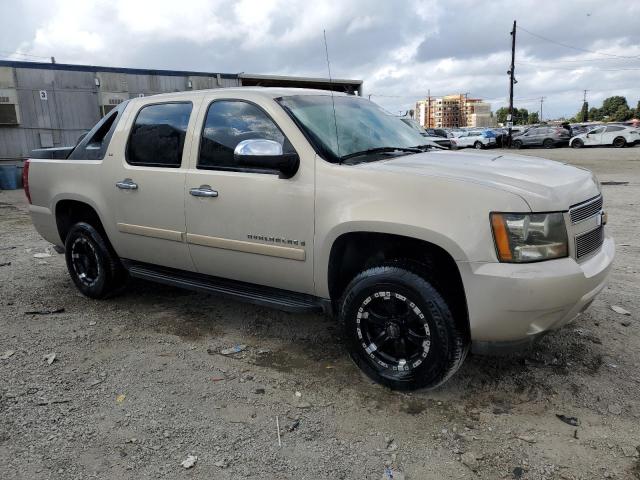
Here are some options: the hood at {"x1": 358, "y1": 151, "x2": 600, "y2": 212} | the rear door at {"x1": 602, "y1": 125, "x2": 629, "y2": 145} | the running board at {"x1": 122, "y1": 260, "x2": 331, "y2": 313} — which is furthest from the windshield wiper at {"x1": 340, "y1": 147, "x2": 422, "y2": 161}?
the rear door at {"x1": 602, "y1": 125, "x2": 629, "y2": 145}

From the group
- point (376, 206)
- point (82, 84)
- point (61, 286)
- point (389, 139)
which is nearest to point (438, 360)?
point (376, 206)

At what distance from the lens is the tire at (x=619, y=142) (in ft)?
99.8

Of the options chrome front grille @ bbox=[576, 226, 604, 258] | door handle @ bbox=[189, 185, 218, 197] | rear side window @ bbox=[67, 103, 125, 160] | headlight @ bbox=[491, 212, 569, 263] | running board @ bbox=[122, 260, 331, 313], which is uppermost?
rear side window @ bbox=[67, 103, 125, 160]

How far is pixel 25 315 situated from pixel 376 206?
3.49 meters

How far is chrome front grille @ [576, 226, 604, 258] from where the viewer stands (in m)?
2.88

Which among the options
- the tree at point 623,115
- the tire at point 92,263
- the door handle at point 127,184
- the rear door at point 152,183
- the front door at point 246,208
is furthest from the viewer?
the tree at point 623,115

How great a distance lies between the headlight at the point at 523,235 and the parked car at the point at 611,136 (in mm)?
32388

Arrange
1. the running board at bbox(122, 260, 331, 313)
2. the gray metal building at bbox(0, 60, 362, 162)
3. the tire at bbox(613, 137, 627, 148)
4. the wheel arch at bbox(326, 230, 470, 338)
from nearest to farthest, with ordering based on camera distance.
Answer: the wheel arch at bbox(326, 230, 470, 338)
the running board at bbox(122, 260, 331, 313)
the gray metal building at bbox(0, 60, 362, 162)
the tire at bbox(613, 137, 627, 148)

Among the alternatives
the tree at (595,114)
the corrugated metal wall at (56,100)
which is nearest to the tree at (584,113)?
the tree at (595,114)

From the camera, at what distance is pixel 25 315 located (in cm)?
466

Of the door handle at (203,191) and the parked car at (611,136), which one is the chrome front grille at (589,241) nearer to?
the door handle at (203,191)

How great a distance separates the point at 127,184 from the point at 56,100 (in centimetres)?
1676

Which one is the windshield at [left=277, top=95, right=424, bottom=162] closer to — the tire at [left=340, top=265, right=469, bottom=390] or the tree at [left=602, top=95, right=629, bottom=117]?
the tire at [left=340, top=265, right=469, bottom=390]

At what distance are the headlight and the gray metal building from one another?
15.9m
